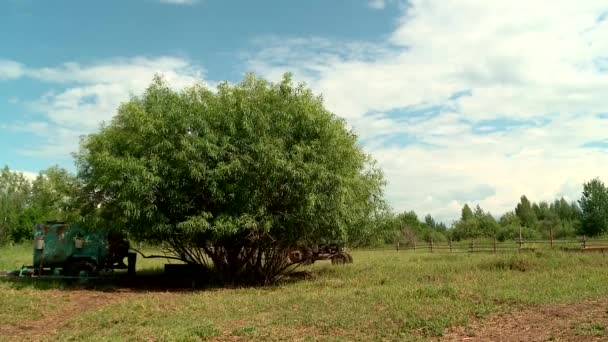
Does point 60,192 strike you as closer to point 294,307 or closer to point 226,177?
point 226,177

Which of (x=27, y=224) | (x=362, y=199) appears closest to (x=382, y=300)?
(x=362, y=199)

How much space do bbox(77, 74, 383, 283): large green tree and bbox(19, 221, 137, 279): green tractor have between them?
2341 millimetres

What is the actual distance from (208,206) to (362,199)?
588 cm

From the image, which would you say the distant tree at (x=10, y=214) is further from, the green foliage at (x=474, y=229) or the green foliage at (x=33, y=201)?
the green foliage at (x=474, y=229)

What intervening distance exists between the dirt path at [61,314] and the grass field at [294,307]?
3cm

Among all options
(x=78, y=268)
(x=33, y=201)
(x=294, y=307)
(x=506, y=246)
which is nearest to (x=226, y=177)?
(x=294, y=307)

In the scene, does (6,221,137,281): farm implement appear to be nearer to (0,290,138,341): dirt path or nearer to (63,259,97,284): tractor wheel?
(63,259,97,284): tractor wheel

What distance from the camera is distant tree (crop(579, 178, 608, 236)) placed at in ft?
203

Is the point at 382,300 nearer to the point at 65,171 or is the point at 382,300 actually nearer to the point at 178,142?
the point at 178,142

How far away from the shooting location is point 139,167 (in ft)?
54.3

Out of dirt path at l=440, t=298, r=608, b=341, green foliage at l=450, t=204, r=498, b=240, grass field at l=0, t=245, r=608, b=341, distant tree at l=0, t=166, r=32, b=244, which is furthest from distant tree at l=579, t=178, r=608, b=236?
distant tree at l=0, t=166, r=32, b=244

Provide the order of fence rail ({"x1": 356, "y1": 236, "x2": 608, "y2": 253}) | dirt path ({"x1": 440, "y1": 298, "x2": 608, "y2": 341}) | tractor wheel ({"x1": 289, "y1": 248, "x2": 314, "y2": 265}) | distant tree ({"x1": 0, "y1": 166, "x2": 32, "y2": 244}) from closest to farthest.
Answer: dirt path ({"x1": 440, "y1": 298, "x2": 608, "y2": 341}) < tractor wheel ({"x1": 289, "y1": 248, "x2": 314, "y2": 265}) < fence rail ({"x1": 356, "y1": 236, "x2": 608, "y2": 253}) < distant tree ({"x1": 0, "y1": 166, "x2": 32, "y2": 244})

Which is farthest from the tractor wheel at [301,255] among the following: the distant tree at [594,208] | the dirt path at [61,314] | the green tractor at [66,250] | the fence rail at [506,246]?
the distant tree at [594,208]

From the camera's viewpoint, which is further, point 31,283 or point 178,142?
point 31,283
